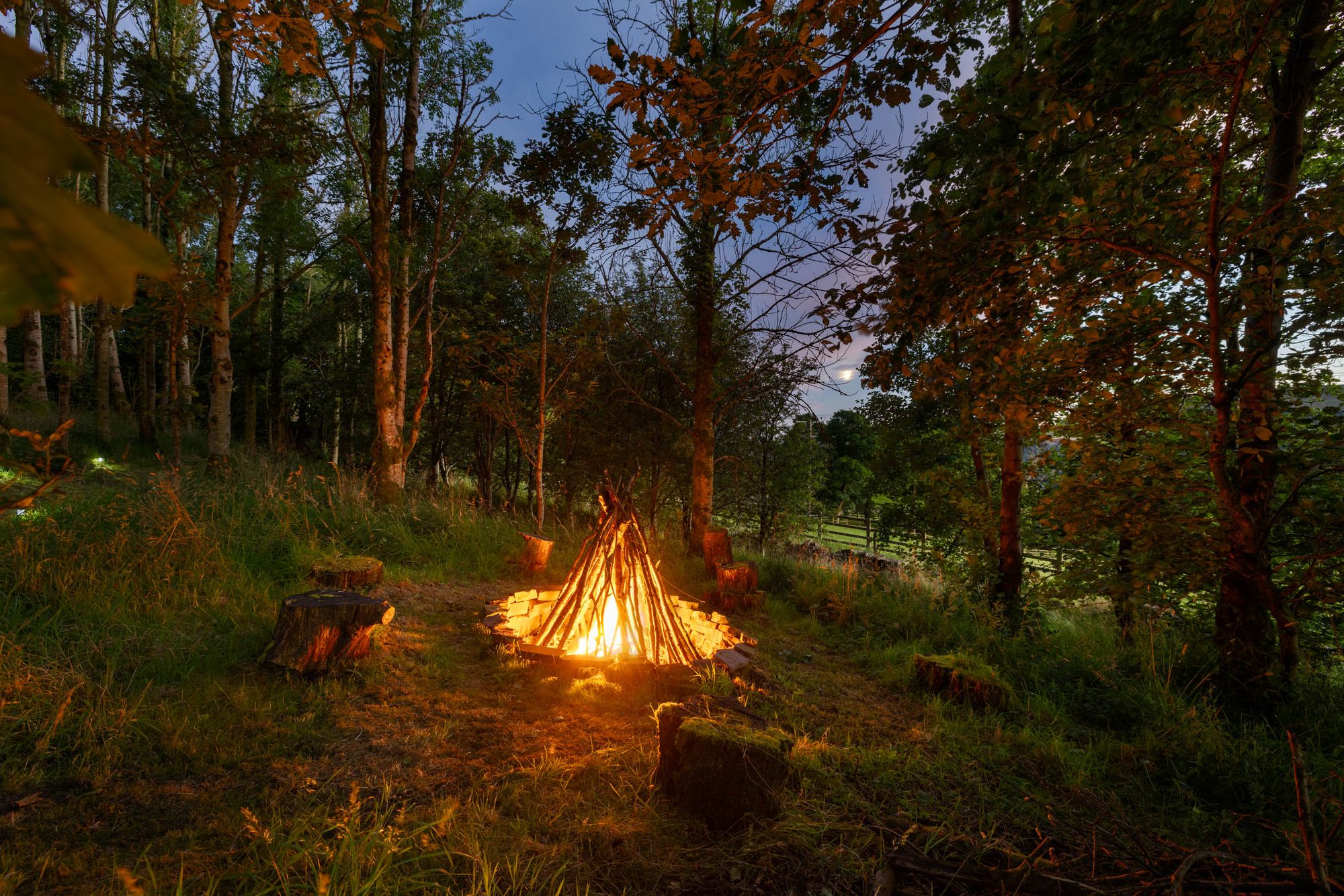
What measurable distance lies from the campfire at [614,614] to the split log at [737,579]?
61.8 inches

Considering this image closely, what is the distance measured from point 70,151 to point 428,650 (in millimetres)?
4419

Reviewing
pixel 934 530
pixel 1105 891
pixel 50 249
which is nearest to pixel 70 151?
pixel 50 249

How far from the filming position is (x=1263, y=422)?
11.6 ft

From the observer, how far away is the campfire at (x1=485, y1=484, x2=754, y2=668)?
4520 mm

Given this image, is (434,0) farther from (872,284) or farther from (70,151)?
(70,151)

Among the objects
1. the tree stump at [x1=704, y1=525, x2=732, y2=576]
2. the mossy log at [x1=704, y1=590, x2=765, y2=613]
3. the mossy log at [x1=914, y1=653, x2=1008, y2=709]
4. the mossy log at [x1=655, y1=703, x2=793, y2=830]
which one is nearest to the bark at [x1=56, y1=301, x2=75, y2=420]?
the tree stump at [x1=704, y1=525, x2=732, y2=576]

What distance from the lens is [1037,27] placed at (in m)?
2.12

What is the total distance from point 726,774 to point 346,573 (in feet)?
13.1

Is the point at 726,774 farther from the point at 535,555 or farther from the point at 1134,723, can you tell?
the point at 535,555

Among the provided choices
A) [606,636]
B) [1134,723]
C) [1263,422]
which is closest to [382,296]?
[606,636]

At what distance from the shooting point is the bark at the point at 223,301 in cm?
825

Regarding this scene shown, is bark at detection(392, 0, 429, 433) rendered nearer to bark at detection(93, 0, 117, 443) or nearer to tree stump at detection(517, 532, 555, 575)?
tree stump at detection(517, 532, 555, 575)

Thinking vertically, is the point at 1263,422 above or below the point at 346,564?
above

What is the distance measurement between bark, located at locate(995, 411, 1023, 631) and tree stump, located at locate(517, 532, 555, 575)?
5.28 metres
